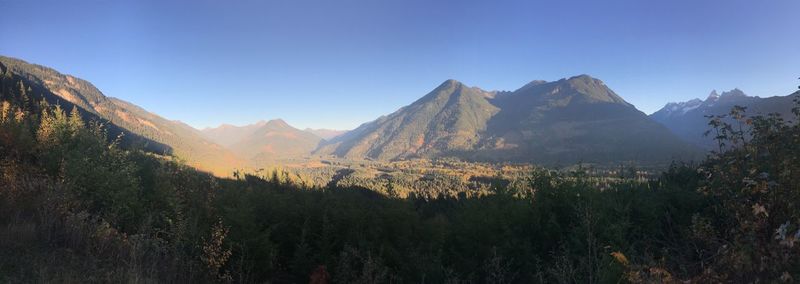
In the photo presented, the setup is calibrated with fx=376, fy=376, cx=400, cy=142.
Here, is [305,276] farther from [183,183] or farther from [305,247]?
[183,183]

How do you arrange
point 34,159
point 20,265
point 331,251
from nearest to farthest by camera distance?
point 20,265 < point 34,159 < point 331,251

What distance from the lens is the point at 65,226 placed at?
7.41m

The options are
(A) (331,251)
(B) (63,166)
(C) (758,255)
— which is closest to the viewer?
(C) (758,255)

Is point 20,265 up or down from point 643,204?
up

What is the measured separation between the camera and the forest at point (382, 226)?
19.9 ft

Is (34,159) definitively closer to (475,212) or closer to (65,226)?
(65,226)

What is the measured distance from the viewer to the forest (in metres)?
6.06

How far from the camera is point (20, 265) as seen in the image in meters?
5.89

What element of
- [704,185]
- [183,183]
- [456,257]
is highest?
[704,185]

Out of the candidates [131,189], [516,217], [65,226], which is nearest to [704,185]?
[516,217]

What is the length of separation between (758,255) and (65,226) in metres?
11.8

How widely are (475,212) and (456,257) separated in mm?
3823

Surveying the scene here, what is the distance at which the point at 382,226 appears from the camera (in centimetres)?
1875

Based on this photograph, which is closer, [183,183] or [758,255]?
[758,255]
